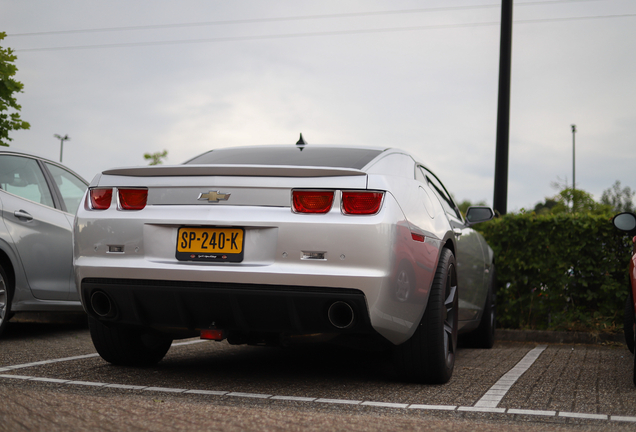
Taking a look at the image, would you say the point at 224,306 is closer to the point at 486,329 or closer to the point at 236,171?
the point at 236,171

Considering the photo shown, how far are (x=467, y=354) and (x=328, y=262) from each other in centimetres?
315

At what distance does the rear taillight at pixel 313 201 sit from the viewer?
3.54 meters

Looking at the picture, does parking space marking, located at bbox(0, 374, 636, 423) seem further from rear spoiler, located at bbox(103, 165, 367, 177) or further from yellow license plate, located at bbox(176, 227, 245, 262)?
rear spoiler, located at bbox(103, 165, 367, 177)

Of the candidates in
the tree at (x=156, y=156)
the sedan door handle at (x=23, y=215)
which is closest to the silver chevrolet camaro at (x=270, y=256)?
the sedan door handle at (x=23, y=215)

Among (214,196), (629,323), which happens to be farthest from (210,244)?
(629,323)

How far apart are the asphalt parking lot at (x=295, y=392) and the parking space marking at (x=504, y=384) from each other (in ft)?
0.04

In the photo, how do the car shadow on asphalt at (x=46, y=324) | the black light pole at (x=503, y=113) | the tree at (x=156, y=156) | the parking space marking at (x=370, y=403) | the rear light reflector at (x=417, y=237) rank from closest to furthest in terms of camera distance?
the parking space marking at (x=370, y=403)
the rear light reflector at (x=417, y=237)
the car shadow on asphalt at (x=46, y=324)
the black light pole at (x=503, y=113)
the tree at (x=156, y=156)

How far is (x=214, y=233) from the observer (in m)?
3.60

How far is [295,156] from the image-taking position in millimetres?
4324

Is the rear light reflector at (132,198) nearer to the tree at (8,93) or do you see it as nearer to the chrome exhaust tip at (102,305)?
the chrome exhaust tip at (102,305)

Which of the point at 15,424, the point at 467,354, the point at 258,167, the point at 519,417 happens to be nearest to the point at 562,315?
the point at 467,354

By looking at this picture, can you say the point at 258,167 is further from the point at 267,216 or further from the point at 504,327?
the point at 504,327

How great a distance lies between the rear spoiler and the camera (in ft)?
11.8

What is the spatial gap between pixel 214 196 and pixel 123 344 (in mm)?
1389
